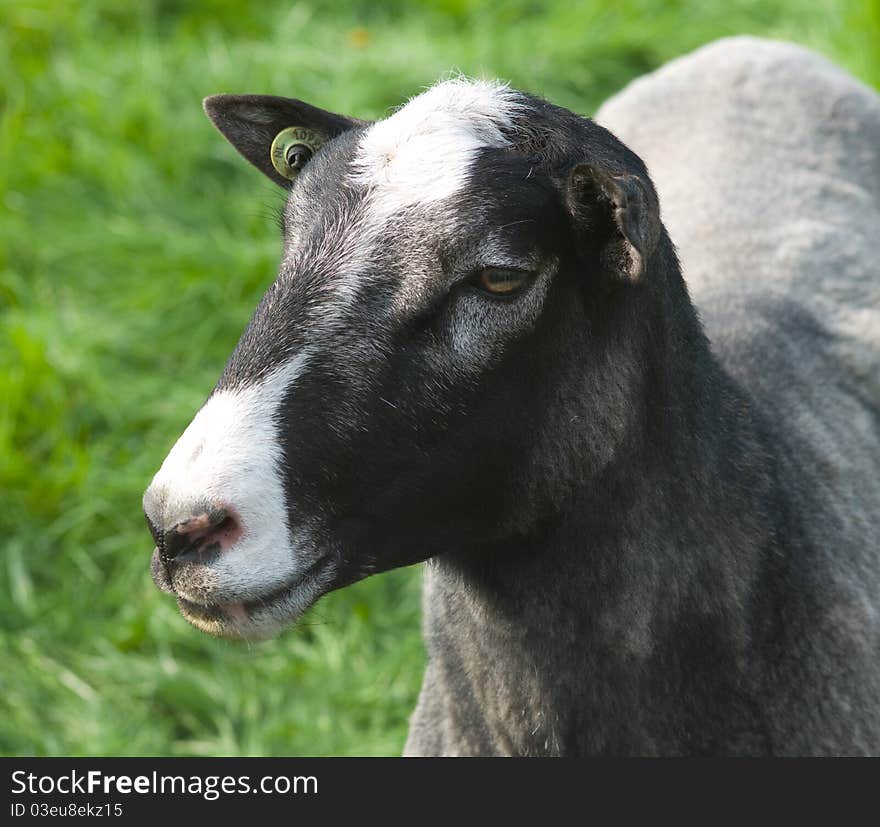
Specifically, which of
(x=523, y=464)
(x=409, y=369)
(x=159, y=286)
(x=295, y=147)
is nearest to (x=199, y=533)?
(x=409, y=369)

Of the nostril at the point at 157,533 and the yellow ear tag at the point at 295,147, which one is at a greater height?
the yellow ear tag at the point at 295,147

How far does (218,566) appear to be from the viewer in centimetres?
273

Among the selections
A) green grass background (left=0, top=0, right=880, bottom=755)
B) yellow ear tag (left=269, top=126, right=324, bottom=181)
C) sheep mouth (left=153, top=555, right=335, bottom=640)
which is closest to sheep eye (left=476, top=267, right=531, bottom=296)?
sheep mouth (left=153, top=555, right=335, bottom=640)

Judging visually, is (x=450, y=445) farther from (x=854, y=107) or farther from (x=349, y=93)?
(x=349, y=93)

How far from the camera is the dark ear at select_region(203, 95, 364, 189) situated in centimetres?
338

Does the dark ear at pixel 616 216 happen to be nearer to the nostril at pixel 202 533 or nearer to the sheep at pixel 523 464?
the sheep at pixel 523 464

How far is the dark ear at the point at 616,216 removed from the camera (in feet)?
9.10

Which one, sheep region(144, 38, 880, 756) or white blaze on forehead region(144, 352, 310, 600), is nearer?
white blaze on forehead region(144, 352, 310, 600)

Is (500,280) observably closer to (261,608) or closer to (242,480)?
(242,480)

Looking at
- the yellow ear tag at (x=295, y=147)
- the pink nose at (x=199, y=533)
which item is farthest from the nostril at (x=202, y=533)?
the yellow ear tag at (x=295, y=147)

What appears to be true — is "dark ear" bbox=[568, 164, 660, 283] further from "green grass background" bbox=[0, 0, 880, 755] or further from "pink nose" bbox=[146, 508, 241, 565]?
"green grass background" bbox=[0, 0, 880, 755]

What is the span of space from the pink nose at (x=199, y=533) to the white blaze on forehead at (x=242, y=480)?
0.01 meters

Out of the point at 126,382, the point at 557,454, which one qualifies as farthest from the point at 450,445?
the point at 126,382

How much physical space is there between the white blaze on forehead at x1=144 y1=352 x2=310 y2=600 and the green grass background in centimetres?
108
